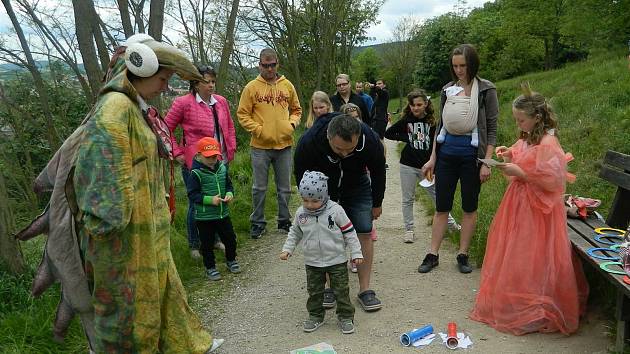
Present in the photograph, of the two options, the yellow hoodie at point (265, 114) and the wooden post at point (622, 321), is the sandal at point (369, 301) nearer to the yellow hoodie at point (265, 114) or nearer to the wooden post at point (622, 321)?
the wooden post at point (622, 321)

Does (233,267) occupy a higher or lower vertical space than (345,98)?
lower

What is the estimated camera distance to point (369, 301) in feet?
13.6

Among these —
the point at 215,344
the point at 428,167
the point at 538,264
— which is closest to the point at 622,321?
the point at 538,264

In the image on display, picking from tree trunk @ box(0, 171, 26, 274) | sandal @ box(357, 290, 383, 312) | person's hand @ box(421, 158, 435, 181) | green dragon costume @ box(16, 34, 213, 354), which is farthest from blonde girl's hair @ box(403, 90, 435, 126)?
tree trunk @ box(0, 171, 26, 274)

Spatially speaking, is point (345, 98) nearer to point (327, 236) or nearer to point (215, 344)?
point (327, 236)

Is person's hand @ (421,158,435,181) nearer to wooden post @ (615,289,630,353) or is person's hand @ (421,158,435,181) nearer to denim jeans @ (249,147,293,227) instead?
denim jeans @ (249,147,293,227)

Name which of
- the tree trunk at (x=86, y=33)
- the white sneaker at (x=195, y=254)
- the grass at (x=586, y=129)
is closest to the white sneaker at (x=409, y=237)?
the grass at (x=586, y=129)

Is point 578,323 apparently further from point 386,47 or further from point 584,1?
point 386,47

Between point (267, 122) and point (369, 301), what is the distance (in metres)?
2.59

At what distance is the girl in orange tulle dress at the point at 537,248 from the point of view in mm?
3576

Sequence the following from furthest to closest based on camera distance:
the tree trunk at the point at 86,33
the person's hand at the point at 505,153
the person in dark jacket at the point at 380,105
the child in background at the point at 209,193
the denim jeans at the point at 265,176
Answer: the person in dark jacket at the point at 380,105
the denim jeans at the point at 265,176
the tree trunk at the point at 86,33
the child in background at the point at 209,193
the person's hand at the point at 505,153

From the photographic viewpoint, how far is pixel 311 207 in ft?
12.1

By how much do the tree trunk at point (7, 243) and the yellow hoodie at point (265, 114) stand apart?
2569 mm

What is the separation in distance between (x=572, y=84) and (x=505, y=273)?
10076 mm
